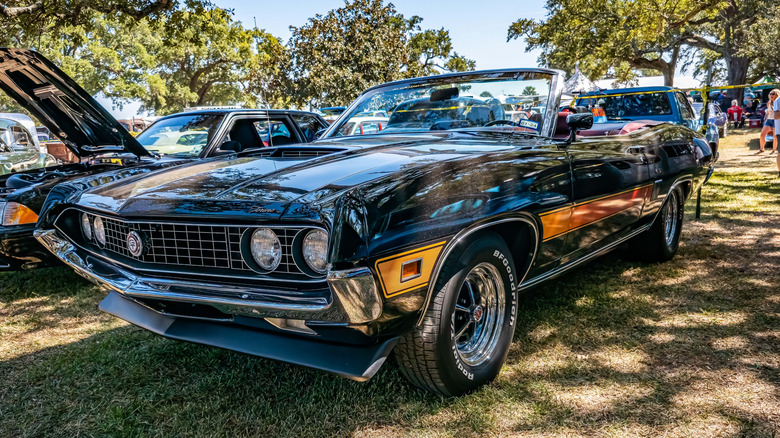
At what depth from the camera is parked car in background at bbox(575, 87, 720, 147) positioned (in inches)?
362

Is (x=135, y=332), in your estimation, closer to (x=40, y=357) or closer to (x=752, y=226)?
(x=40, y=357)

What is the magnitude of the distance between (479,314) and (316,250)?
0.93 meters

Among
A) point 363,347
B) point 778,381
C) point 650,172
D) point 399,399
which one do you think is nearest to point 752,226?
point 650,172

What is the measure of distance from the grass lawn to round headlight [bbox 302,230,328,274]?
748 millimetres

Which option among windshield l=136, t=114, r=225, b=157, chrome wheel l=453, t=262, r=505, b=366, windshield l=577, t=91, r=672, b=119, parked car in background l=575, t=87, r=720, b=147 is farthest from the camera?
windshield l=577, t=91, r=672, b=119

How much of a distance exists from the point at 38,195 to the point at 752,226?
6.55 m

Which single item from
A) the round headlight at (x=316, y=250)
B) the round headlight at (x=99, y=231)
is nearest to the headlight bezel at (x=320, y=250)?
the round headlight at (x=316, y=250)

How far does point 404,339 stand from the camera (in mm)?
2141

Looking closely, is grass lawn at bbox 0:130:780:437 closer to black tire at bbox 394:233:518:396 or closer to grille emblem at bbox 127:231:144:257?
black tire at bbox 394:233:518:396

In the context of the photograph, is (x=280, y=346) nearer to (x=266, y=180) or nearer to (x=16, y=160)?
(x=266, y=180)

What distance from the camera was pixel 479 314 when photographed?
8.28ft

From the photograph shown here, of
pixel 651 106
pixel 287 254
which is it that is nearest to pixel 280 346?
pixel 287 254

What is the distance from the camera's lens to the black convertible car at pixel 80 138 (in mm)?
4188

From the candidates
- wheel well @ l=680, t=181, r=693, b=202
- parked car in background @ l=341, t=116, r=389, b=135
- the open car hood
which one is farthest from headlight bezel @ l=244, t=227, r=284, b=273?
wheel well @ l=680, t=181, r=693, b=202
